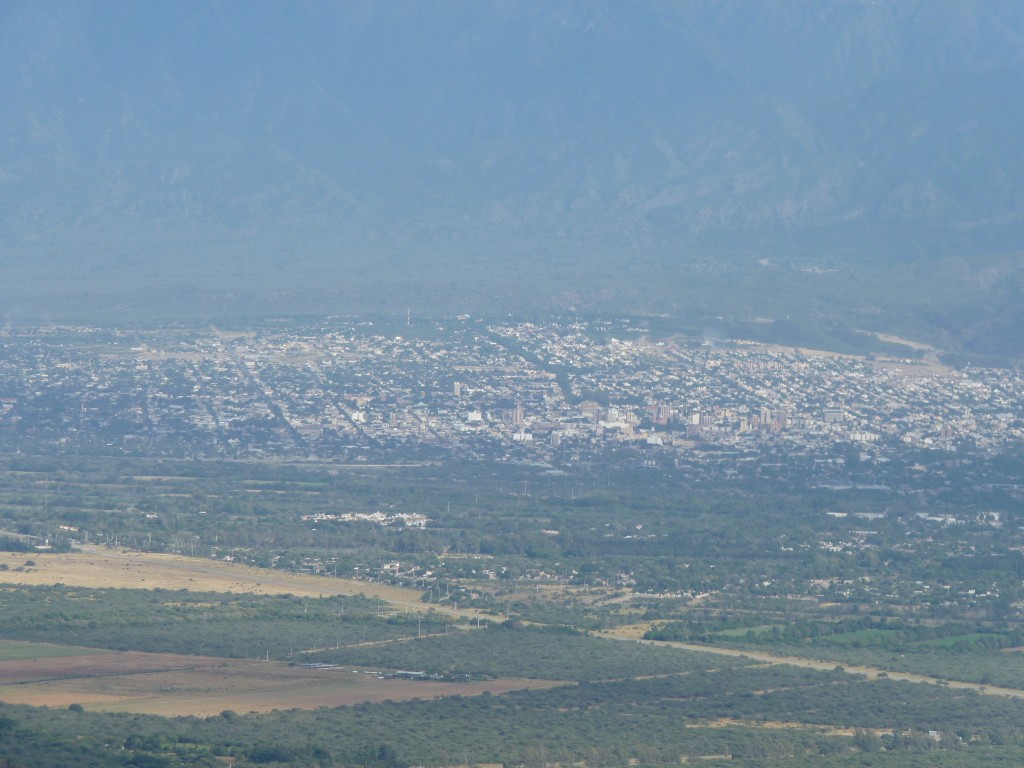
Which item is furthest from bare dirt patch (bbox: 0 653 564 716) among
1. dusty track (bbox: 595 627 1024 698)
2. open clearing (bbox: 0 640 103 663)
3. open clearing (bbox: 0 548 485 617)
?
open clearing (bbox: 0 548 485 617)

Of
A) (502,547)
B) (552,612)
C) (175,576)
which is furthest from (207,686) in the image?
A: (502,547)

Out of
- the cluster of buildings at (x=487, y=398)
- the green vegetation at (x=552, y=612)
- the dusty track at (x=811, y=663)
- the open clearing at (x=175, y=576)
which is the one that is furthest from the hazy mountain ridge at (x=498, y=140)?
the dusty track at (x=811, y=663)

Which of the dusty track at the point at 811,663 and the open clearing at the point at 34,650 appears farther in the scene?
the dusty track at the point at 811,663

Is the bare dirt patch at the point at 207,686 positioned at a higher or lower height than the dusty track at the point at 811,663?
lower

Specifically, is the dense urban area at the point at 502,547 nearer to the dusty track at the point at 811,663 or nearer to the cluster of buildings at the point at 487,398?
the dusty track at the point at 811,663

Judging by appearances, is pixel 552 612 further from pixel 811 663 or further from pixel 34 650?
pixel 34 650

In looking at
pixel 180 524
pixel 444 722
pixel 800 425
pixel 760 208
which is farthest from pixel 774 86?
pixel 444 722
